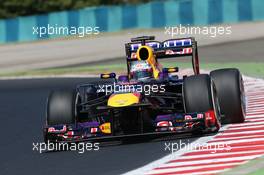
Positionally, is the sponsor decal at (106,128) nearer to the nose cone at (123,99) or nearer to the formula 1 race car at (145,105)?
the formula 1 race car at (145,105)

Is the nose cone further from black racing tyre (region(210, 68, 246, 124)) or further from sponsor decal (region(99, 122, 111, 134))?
black racing tyre (region(210, 68, 246, 124))

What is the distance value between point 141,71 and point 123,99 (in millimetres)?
1612

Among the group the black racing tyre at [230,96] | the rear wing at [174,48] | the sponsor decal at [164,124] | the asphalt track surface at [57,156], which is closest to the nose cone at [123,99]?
the sponsor decal at [164,124]

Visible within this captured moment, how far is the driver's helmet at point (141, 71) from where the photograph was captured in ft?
46.1

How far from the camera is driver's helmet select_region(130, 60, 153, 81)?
1404 cm

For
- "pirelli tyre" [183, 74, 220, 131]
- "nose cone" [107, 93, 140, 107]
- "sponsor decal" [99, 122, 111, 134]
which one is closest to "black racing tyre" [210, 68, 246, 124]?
"pirelli tyre" [183, 74, 220, 131]

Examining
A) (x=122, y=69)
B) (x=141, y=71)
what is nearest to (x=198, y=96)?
(x=141, y=71)

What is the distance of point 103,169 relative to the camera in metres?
10.6

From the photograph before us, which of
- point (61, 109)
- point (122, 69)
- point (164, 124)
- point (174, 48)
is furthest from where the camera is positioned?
point (122, 69)

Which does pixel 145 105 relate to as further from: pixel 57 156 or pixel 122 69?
pixel 122 69

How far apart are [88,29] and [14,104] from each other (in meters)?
28.4

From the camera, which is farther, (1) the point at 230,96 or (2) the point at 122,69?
(2) the point at 122,69

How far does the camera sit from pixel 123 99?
1254 cm

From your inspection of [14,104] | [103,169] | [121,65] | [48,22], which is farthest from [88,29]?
[103,169]
